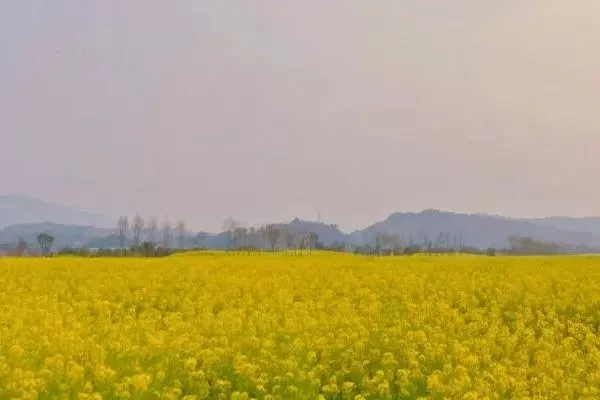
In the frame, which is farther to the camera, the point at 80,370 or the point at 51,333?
the point at 51,333

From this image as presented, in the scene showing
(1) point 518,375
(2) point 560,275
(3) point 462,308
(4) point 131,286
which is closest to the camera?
(1) point 518,375

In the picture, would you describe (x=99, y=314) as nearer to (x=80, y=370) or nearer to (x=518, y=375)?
(x=80, y=370)

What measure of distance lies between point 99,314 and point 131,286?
4.89 meters

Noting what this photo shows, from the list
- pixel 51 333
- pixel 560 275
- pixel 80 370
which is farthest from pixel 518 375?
pixel 560 275

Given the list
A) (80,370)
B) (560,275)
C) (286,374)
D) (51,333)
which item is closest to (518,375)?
(286,374)

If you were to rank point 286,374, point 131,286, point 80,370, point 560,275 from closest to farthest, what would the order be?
point 80,370 < point 286,374 < point 131,286 < point 560,275

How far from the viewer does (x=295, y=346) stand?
12.2 metres

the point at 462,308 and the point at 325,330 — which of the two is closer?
the point at 325,330

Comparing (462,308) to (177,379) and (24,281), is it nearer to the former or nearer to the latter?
(177,379)

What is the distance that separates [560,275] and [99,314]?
15010 millimetres

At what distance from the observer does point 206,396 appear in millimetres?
10648

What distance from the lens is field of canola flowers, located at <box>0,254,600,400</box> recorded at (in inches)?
415

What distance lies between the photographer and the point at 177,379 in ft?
35.0

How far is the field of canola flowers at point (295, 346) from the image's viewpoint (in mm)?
10547
